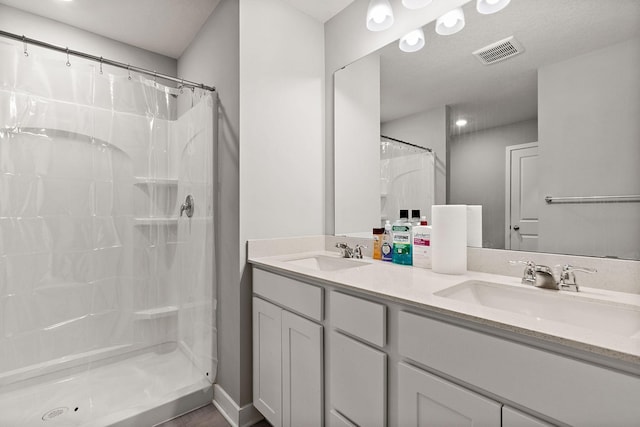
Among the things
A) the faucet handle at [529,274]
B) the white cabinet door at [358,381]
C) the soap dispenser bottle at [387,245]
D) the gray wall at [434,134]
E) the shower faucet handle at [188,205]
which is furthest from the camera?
the shower faucet handle at [188,205]

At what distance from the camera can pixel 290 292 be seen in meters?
1.35

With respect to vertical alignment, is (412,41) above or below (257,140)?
above

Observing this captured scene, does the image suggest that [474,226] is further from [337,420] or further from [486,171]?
[337,420]

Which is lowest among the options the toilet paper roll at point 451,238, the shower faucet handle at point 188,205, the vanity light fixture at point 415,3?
the toilet paper roll at point 451,238

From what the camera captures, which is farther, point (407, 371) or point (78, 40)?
point (78, 40)

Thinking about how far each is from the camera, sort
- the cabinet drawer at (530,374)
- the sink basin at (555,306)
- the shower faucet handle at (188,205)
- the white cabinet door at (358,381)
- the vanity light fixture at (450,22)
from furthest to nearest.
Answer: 1. the shower faucet handle at (188,205)
2. the vanity light fixture at (450,22)
3. the white cabinet door at (358,381)
4. the sink basin at (555,306)
5. the cabinet drawer at (530,374)

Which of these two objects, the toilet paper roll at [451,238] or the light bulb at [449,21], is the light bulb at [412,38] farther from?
the toilet paper roll at [451,238]

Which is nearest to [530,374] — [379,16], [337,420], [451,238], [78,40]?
[451,238]

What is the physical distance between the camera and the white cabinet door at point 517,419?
2.13ft

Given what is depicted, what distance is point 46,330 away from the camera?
151 cm

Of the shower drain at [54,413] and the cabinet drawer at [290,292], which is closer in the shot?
the cabinet drawer at [290,292]

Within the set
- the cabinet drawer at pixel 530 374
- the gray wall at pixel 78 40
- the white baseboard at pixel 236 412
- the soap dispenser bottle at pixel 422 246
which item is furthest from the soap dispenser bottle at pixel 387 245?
the gray wall at pixel 78 40

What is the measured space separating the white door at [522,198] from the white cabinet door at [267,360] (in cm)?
109

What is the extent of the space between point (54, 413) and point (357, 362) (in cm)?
151
